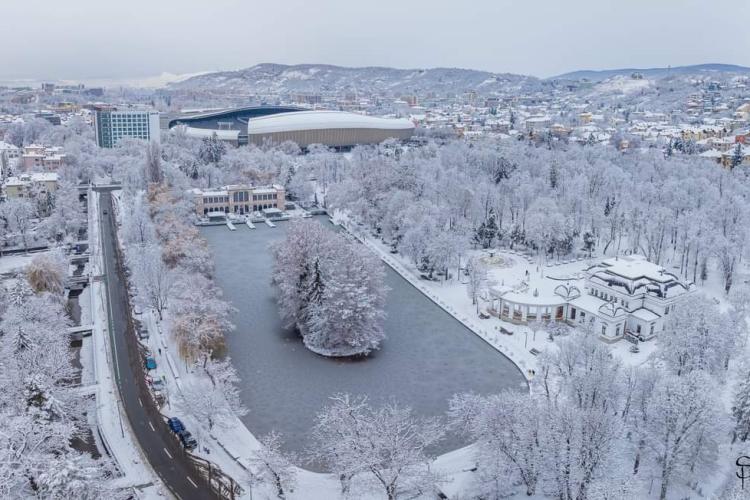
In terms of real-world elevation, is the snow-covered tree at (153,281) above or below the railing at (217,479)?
above

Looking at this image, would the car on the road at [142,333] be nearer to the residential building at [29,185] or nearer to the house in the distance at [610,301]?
the house in the distance at [610,301]

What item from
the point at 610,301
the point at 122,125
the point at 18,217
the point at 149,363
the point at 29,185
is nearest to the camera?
the point at 149,363

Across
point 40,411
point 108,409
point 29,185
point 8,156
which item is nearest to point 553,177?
point 108,409

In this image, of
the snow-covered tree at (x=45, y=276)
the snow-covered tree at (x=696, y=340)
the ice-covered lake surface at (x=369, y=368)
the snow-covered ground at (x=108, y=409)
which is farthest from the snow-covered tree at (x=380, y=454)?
the snow-covered tree at (x=45, y=276)

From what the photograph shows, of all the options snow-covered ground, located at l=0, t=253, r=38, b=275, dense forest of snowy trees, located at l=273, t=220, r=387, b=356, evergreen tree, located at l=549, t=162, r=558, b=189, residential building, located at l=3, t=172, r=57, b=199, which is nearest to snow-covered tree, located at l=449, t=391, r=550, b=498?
dense forest of snowy trees, located at l=273, t=220, r=387, b=356

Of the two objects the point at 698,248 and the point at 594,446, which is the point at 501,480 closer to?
the point at 594,446

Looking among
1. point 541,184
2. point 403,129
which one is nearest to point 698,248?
point 541,184

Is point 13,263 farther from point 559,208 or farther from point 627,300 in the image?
point 559,208
